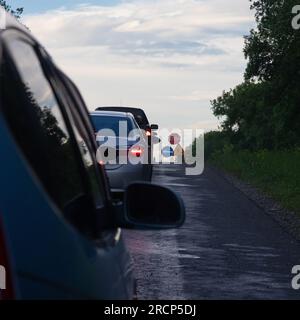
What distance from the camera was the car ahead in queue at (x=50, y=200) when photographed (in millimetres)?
2314

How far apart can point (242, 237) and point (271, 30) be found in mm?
28805

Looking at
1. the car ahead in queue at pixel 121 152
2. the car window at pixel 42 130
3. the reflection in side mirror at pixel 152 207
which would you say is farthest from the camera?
the car ahead in queue at pixel 121 152

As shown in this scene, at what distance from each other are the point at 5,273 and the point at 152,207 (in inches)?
50.6

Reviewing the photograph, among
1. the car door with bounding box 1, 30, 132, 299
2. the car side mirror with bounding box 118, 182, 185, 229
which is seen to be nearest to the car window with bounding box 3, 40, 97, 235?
the car door with bounding box 1, 30, 132, 299

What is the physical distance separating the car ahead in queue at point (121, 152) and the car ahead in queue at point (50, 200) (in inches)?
489

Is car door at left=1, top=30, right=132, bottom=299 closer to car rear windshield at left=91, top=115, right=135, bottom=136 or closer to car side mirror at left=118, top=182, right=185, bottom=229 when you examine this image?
car side mirror at left=118, top=182, right=185, bottom=229

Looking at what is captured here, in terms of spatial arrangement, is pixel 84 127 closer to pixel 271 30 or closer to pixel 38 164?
A: pixel 38 164

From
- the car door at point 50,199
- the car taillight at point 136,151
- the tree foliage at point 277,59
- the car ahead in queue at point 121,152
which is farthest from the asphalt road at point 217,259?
the tree foliage at point 277,59

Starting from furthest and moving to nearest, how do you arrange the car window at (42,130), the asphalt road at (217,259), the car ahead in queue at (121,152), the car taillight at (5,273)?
the car ahead in queue at (121,152)
the asphalt road at (217,259)
the car window at (42,130)
the car taillight at (5,273)

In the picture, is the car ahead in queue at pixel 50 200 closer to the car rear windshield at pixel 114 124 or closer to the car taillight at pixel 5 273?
the car taillight at pixel 5 273

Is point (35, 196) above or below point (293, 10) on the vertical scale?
above

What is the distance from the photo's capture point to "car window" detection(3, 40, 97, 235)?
2504 millimetres
